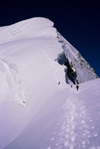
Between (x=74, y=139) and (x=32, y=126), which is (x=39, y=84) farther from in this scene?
(x=74, y=139)

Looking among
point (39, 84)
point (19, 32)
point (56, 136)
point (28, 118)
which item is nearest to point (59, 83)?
point (39, 84)

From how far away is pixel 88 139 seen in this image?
4023mm

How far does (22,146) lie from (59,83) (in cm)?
730

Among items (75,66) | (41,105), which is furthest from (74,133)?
(75,66)

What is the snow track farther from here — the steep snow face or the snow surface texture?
the steep snow face

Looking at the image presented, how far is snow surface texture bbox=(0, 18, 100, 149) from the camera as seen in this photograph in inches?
185

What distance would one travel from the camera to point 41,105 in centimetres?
898

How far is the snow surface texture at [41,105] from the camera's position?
15.5 feet

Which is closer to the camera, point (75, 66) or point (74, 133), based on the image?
point (74, 133)

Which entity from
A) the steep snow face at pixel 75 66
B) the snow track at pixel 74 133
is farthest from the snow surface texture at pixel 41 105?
the steep snow face at pixel 75 66

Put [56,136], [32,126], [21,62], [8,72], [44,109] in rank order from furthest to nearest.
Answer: [21,62], [8,72], [44,109], [32,126], [56,136]

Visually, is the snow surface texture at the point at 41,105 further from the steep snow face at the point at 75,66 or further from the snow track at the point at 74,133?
the steep snow face at the point at 75,66

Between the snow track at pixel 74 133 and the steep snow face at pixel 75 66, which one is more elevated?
the snow track at pixel 74 133

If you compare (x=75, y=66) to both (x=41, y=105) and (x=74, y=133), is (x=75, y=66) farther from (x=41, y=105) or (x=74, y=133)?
Answer: (x=74, y=133)
